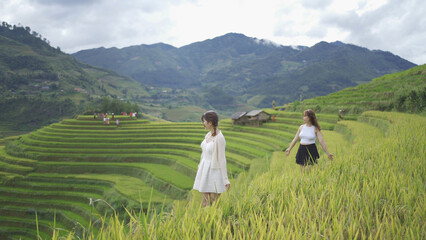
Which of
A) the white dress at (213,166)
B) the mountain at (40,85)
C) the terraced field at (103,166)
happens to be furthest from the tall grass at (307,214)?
the mountain at (40,85)

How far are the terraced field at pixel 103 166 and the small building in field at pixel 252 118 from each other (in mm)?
987

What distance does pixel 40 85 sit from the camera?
116m

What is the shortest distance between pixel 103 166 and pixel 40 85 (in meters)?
124

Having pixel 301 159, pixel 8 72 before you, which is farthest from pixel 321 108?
pixel 8 72

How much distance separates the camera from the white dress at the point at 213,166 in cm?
383

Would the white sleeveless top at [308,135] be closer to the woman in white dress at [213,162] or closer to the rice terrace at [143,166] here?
the rice terrace at [143,166]

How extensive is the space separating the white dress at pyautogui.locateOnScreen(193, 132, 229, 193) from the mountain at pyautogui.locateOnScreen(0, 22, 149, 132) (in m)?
66.4

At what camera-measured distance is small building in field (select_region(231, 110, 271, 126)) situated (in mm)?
23844

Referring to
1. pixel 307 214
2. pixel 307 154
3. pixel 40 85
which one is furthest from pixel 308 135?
pixel 40 85

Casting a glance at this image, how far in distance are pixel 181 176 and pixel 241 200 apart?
49.0 feet

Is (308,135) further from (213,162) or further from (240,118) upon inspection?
(240,118)

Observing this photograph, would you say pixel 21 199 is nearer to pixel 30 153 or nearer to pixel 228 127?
pixel 30 153

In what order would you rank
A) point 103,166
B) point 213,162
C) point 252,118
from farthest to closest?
point 252,118 → point 103,166 → point 213,162

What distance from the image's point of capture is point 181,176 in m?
16.5
